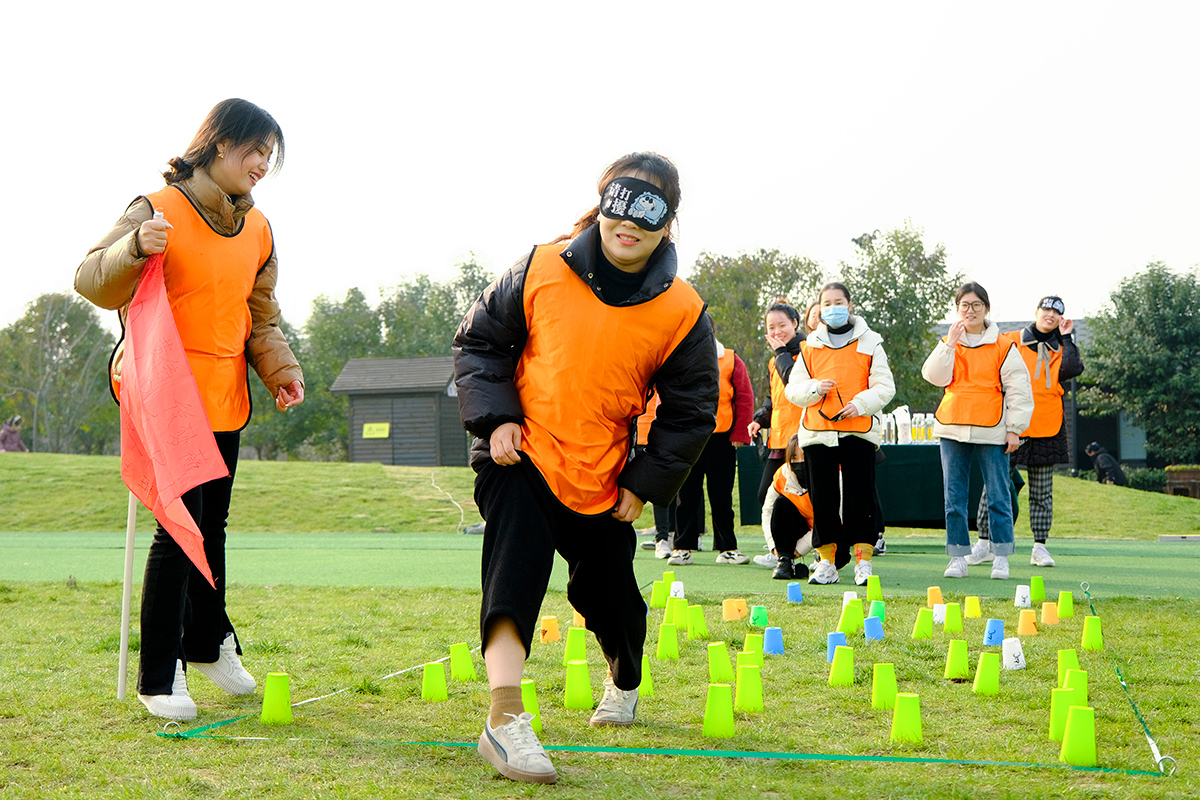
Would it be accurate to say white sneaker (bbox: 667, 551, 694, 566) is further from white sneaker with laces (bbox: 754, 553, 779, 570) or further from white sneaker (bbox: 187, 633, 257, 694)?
white sneaker (bbox: 187, 633, 257, 694)

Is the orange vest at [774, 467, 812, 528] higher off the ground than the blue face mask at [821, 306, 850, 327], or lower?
lower

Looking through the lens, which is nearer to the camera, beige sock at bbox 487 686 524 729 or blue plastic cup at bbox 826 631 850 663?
beige sock at bbox 487 686 524 729

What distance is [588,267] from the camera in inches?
132

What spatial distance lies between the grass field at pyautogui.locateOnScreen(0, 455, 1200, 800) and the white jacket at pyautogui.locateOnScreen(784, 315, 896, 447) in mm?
1056

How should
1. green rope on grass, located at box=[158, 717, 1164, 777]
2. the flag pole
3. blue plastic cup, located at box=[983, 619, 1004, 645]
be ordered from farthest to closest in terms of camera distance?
1. blue plastic cup, located at box=[983, 619, 1004, 645]
2. the flag pole
3. green rope on grass, located at box=[158, 717, 1164, 777]

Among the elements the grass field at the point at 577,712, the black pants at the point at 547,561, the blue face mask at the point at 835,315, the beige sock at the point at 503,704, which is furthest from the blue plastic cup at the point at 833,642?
the blue face mask at the point at 835,315

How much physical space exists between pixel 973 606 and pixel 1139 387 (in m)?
32.5

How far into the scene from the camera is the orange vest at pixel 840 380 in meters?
7.35

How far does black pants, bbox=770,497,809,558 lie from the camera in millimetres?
8359

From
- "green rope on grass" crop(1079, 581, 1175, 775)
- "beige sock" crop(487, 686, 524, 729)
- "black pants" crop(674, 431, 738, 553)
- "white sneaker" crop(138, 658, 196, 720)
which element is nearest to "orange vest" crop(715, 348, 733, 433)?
"black pants" crop(674, 431, 738, 553)

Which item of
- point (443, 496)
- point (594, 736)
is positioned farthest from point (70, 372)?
point (594, 736)

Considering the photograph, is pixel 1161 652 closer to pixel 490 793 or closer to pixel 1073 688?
pixel 1073 688

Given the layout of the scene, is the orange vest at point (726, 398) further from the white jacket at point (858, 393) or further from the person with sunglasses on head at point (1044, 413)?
the person with sunglasses on head at point (1044, 413)

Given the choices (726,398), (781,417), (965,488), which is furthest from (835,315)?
(726,398)
